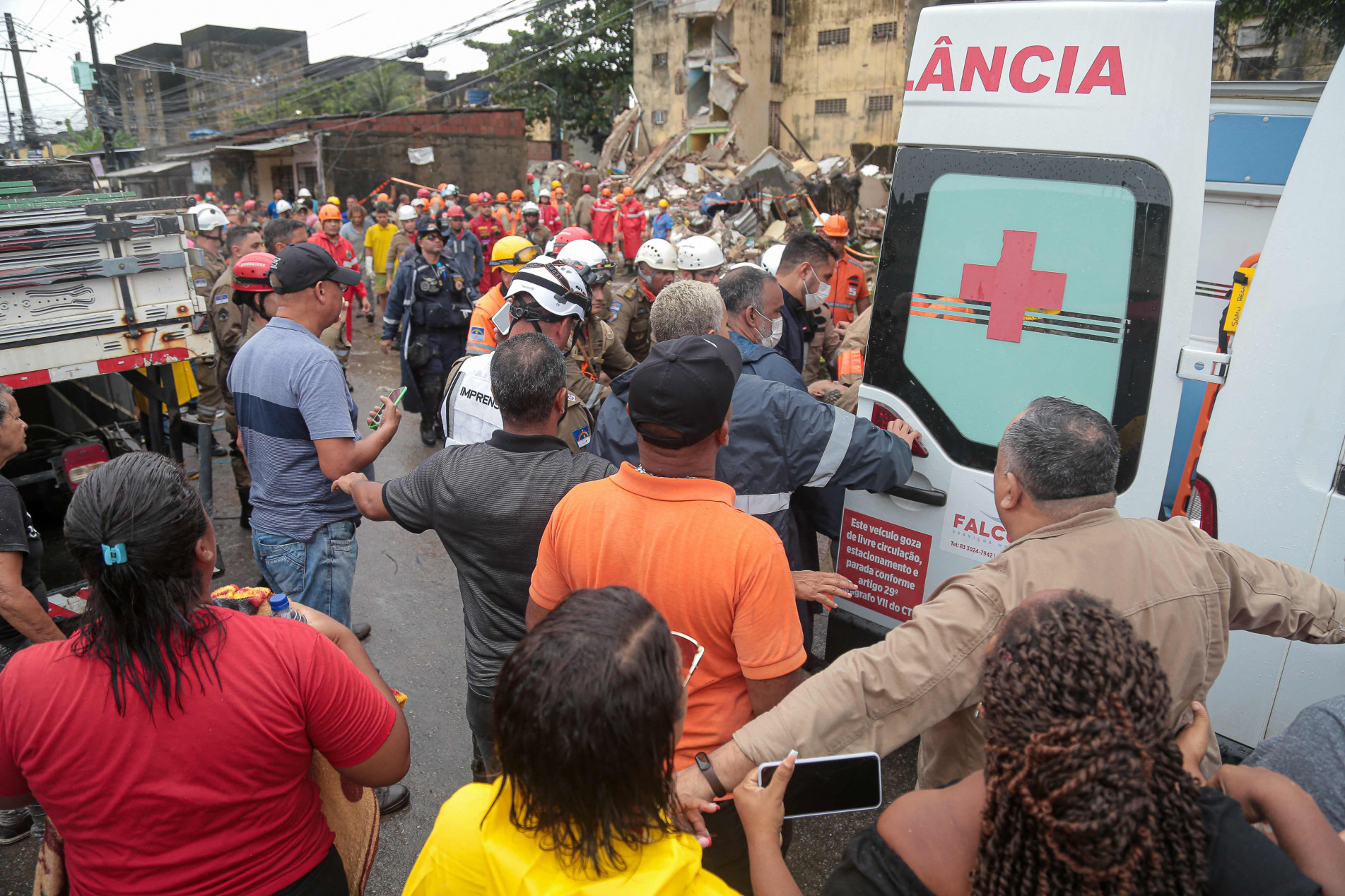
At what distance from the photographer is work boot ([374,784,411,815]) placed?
10.8ft

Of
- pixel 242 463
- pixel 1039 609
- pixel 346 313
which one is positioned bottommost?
pixel 242 463

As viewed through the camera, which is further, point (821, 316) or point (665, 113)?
point (665, 113)

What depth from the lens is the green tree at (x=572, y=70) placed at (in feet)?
137

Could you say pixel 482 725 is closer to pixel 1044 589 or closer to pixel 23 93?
pixel 1044 589

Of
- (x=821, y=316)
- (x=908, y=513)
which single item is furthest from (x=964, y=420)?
(x=821, y=316)

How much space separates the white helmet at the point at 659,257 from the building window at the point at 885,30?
29.6m

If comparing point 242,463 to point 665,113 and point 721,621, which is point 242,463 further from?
point 665,113

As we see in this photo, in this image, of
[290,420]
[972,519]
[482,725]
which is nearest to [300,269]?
[290,420]

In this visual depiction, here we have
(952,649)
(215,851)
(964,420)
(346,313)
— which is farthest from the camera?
(346,313)

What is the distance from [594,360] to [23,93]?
33.2 metres

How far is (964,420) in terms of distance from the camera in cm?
287

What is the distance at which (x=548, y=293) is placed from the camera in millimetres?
3781

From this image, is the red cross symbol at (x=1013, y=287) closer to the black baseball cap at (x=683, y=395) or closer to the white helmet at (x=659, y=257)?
the black baseball cap at (x=683, y=395)

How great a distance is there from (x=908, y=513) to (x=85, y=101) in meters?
44.6
